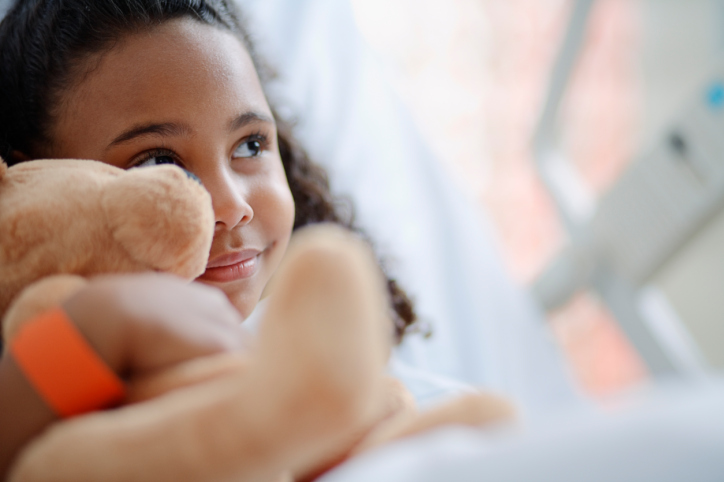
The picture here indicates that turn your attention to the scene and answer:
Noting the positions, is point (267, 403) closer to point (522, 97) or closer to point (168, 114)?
point (168, 114)

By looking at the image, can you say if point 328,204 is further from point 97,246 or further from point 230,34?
point 97,246

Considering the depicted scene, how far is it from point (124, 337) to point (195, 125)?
0.33 meters

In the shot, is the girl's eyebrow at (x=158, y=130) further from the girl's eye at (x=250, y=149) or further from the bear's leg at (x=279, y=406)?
the bear's leg at (x=279, y=406)

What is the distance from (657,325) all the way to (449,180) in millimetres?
490

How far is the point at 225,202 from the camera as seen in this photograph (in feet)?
1.78

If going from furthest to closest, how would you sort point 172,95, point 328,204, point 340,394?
point 328,204, point 172,95, point 340,394

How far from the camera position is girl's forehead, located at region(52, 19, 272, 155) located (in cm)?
56

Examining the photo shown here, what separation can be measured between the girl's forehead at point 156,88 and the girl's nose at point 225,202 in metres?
0.05

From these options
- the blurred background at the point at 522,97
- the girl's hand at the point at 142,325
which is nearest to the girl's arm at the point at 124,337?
the girl's hand at the point at 142,325

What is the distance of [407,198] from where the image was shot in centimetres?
118

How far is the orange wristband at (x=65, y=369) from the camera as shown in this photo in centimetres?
27

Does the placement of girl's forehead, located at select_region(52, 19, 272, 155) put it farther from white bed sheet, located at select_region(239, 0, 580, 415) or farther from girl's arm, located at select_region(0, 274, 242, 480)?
white bed sheet, located at select_region(239, 0, 580, 415)

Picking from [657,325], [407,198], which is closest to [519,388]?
[657,325]

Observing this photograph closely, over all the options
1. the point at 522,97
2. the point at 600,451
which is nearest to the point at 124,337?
the point at 600,451
